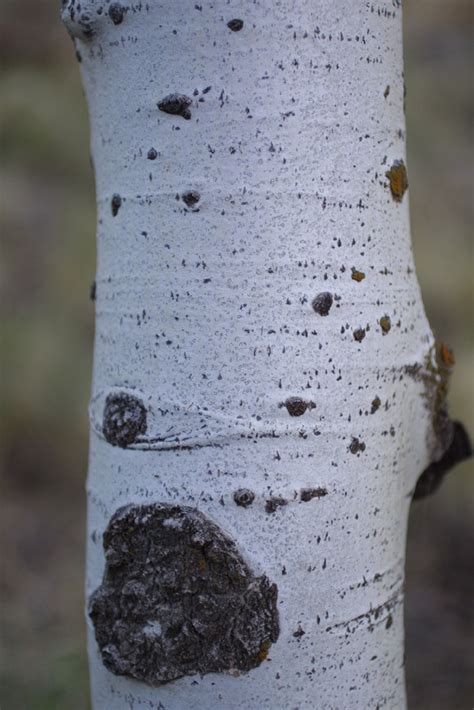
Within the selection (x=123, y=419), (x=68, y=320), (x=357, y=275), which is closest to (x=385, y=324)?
(x=357, y=275)

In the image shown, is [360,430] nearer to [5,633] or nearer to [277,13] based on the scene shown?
[277,13]

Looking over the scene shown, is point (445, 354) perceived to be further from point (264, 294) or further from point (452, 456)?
point (264, 294)

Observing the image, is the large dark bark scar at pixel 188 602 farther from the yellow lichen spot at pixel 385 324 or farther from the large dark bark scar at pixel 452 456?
the large dark bark scar at pixel 452 456

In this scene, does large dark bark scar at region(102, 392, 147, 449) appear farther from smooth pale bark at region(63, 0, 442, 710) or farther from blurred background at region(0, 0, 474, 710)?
blurred background at region(0, 0, 474, 710)

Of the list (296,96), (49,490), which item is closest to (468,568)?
(49,490)

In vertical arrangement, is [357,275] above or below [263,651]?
above
